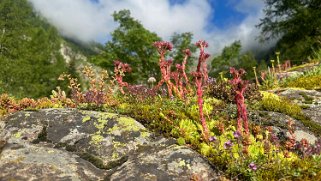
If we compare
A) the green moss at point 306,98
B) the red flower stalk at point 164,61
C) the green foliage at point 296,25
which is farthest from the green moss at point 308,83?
the green foliage at point 296,25

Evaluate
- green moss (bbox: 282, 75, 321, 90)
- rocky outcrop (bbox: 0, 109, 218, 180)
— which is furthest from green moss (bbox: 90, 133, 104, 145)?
green moss (bbox: 282, 75, 321, 90)

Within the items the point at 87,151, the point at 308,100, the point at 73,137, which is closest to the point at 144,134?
the point at 87,151

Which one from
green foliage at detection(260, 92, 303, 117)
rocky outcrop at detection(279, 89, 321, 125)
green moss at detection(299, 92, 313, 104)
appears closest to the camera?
green foliage at detection(260, 92, 303, 117)

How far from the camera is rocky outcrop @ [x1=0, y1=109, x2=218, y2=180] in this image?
497 centimetres

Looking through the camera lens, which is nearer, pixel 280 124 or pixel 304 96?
pixel 280 124

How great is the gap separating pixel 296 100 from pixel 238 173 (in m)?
4.31

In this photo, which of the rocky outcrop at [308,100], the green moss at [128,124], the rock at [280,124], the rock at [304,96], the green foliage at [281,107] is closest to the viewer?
the green moss at [128,124]

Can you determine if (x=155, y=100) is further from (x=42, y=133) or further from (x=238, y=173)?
(x=238, y=173)

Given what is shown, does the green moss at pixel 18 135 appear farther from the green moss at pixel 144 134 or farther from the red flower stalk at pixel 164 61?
the red flower stalk at pixel 164 61

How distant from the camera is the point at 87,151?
565cm

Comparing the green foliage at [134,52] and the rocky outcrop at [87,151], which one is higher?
the green foliage at [134,52]

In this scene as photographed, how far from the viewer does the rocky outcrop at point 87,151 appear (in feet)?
16.3

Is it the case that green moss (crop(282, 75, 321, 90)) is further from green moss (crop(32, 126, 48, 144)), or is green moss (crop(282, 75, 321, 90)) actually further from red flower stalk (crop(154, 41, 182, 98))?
green moss (crop(32, 126, 48, 144))

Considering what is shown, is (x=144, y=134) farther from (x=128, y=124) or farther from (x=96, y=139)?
(x=96, y=139)
